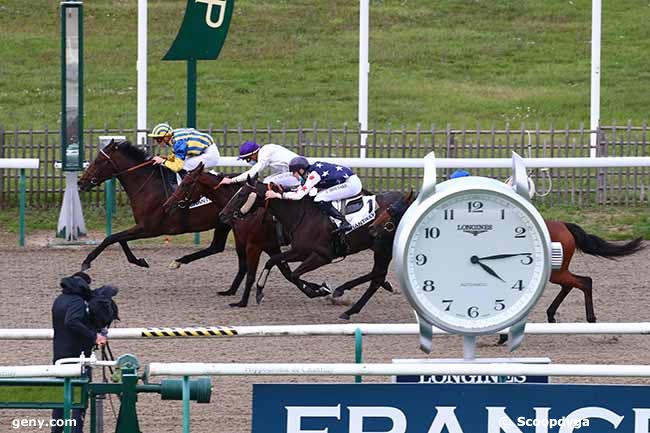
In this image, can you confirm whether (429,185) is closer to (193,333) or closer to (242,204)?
(193,333)

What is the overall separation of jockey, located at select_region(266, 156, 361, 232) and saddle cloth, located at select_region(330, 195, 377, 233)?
4 cm

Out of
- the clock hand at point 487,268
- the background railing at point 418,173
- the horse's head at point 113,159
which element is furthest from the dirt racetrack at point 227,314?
the clock hand at point 487,268

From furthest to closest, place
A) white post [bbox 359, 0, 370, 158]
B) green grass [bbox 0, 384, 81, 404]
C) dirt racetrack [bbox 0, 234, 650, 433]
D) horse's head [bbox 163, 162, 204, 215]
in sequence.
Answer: white post [bbox 359, 0, 370, 158], horse's head [bbox 163, 162, 204, 215], dirt racetrack [bbox 0, 234, 650, 433], green grass [bbox 0, 384, 81, 404]

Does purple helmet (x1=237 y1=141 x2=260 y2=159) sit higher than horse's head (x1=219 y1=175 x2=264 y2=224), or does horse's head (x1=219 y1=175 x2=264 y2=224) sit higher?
purple helmet (x1=237 y1=141 x2=260 y2=159)

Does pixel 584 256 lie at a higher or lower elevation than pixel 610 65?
lower

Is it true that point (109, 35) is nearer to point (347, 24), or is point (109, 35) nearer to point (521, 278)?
point (347, 24)

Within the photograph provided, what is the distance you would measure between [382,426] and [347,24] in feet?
82.0

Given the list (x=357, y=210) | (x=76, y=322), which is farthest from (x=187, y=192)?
(x=76, y=322)

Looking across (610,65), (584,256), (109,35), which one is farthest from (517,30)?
(584,256)

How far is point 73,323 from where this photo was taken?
857 centimetres

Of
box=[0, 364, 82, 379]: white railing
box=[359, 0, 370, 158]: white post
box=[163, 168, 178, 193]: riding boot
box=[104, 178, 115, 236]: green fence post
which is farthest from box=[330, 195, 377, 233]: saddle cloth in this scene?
box=[0, 364, 82, 379]: white railing

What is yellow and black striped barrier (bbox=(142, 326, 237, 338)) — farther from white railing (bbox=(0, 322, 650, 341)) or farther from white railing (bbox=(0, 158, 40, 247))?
white railing (bbox=(0, 158, 40, 247))

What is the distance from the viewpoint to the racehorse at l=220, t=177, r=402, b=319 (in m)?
12.8

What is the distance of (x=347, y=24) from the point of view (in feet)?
103
